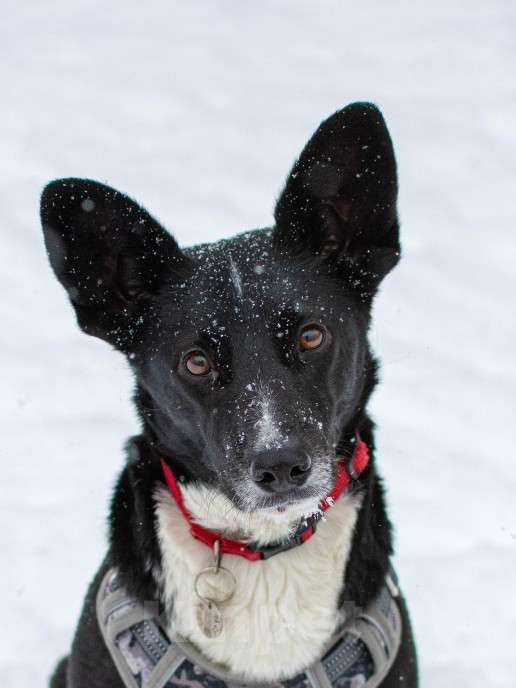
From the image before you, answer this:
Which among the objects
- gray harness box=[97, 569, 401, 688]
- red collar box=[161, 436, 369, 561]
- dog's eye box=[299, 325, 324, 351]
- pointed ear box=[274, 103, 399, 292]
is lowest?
gray harness box=[97, 569, 401, 688]

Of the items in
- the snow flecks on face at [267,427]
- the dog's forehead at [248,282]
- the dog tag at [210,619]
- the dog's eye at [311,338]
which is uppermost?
the dog's forehead at [248,282]

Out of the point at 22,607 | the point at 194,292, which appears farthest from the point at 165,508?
the point at 22,607

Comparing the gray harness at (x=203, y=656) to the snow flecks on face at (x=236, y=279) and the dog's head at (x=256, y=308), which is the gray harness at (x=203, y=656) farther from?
the snow flecks on face at (x=236, y=279)

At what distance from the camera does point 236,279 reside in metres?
2.82

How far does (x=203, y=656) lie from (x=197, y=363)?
887mm

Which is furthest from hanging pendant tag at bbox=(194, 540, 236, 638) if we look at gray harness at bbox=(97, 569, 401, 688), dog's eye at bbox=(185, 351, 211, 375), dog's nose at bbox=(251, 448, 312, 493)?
dog's eye at bbox=(185, 351, 211, 375)

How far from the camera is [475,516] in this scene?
4.79 meters

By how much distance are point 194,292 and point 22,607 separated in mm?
2305

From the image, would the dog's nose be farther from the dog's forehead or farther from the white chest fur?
the dog's forehead

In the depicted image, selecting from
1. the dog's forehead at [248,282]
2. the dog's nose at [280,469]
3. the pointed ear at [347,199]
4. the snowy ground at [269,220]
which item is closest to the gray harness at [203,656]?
the dog's nose at [280,469]

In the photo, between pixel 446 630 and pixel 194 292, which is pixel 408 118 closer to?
pixel 446 630

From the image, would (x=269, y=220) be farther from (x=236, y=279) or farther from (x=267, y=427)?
(x=267, y=427)

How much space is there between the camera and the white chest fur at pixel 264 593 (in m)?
2.89

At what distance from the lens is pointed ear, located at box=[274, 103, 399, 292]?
2.75 meters
